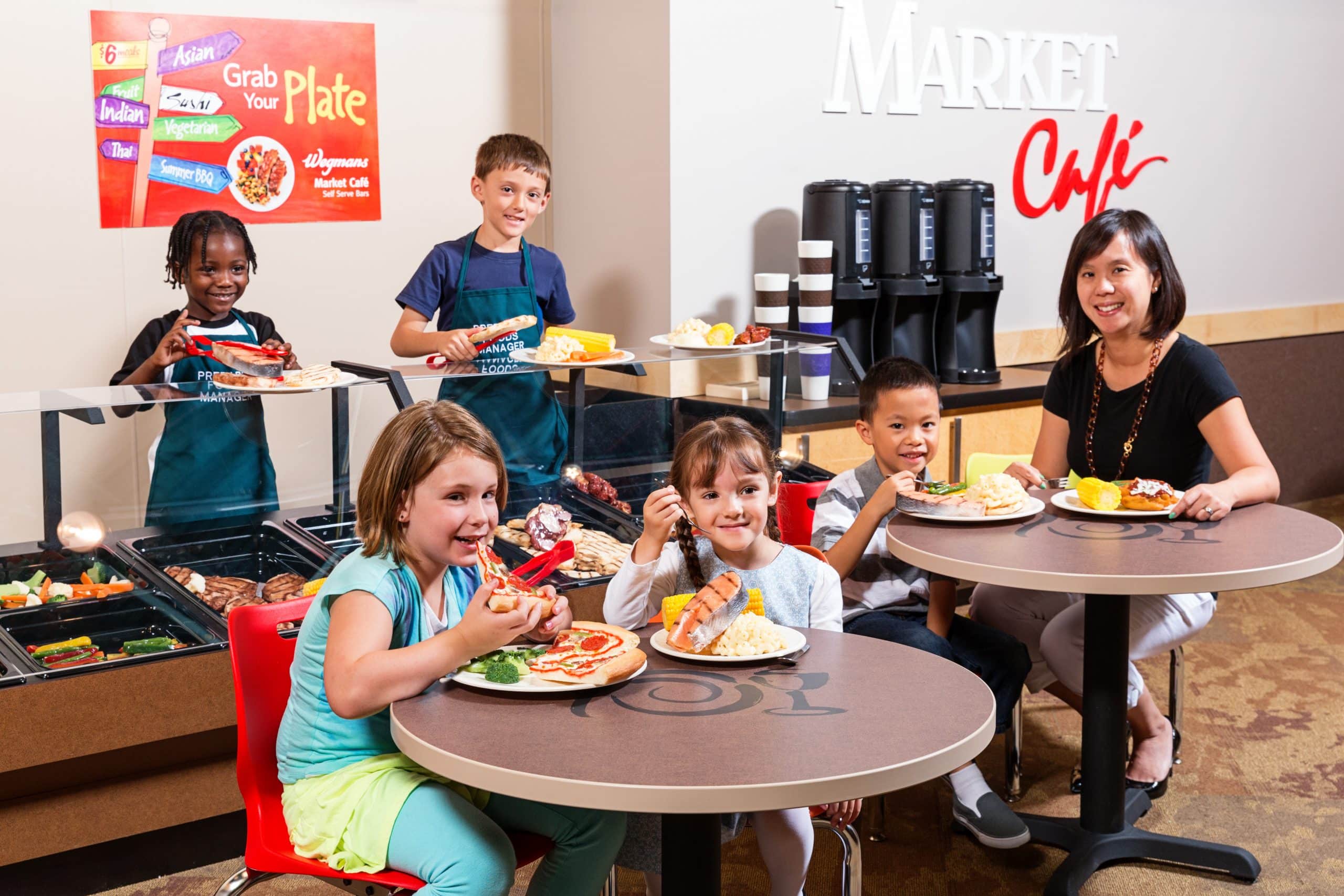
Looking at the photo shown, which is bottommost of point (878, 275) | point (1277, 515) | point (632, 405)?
point (1277, 515)

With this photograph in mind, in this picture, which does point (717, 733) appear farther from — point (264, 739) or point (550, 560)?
point (264, 739)

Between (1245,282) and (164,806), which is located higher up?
(1245,282)

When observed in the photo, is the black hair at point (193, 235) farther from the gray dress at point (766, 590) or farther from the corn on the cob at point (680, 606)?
the corn on the cob at point (680, 606)

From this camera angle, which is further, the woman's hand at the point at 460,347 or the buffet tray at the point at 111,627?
the woman's hand at the point at 460,347

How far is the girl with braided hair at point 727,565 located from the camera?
219 cm

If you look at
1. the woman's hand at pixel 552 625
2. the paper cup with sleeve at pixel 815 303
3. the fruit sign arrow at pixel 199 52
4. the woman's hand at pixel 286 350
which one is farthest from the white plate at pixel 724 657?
the fruit sign arrow at pixel 199 52

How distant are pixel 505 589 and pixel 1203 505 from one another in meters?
1.63

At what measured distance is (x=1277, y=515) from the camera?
109 inches

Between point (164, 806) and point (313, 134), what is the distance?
263cm

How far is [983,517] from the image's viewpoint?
106 inches

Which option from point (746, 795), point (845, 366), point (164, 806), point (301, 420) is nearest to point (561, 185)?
point (845, 366)

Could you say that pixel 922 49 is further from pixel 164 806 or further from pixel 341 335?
pixel 164 806

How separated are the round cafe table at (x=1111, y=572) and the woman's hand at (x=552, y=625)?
2.62ft

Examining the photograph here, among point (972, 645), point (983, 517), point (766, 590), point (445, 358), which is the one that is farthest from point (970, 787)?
point (445, 358)
